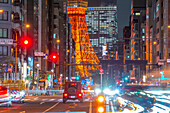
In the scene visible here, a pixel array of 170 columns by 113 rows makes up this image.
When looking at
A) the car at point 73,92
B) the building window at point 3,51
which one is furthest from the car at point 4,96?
the building window at point 3,51

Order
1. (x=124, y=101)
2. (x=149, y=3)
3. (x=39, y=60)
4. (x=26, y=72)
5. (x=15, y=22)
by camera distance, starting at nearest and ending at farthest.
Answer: (x=124, y=101) → (x=15, y=22) → (x=26, y=72) → (x=39, y=60) → (x=149, y=3)

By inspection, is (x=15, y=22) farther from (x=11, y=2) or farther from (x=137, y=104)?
(x=137, y=104)

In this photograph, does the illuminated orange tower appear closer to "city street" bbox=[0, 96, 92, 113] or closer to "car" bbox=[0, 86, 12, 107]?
"city street" bbox=[0, 96, 92, 113]

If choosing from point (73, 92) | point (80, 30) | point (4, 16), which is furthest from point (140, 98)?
point (80, 30)

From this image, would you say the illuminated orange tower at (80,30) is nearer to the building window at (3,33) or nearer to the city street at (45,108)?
the building window at (3,33)

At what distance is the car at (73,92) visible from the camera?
37.3 metres

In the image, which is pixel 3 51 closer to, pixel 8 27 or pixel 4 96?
pixel 8 27

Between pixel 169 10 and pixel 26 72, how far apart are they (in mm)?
49252

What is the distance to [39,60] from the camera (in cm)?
10269

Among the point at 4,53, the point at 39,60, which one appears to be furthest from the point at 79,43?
the point at 4,53

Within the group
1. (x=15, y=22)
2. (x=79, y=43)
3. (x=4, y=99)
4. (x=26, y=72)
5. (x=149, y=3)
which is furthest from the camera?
(x=79, y=43)

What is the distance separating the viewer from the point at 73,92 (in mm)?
37625

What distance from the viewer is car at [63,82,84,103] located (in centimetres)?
3731

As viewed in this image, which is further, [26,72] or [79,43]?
[79,43]
